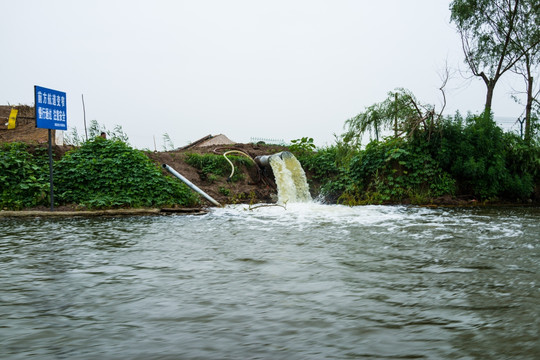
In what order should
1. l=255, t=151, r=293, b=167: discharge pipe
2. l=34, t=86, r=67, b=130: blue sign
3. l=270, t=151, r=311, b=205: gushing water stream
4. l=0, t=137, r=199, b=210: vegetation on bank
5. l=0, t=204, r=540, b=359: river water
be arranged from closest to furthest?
l=0, t=204, r=540, b=359: river water → l=34, t=86, r=67, b=130: blue sign → l=0, t=137, r=199, b=210: vegetation on bank → l=270, t=151, r=311, b=205: gushing water stream → l=255, t=151, r=293, b=167: discharge pipe

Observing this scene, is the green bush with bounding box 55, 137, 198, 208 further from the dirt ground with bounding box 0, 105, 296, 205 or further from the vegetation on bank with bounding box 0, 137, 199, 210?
the dirt ground with bounding box 0, 105, 296, 205

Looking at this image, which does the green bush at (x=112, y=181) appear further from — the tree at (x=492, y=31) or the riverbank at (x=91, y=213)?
the tree at (x=492, y=31)

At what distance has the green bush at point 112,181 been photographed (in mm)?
8891

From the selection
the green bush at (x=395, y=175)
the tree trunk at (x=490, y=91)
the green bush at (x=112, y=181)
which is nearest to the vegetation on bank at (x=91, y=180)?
the green bush at (x=112, y=181)

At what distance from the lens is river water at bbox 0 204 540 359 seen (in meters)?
2.27

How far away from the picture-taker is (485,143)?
10.8 meters

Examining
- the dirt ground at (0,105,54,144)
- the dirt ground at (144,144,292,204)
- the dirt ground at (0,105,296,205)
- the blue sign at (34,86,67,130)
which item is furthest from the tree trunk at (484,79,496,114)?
the dirt ground at (0,105,54,144)

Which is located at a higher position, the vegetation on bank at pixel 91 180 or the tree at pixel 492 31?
the tree at pixel 492 31

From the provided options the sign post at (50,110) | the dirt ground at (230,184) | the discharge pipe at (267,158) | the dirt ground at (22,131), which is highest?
the dirt ground at (22,131)

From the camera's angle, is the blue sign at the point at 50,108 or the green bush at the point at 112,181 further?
the green bush at the point at 112,181

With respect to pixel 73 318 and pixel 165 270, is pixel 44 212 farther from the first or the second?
pixel 73 318

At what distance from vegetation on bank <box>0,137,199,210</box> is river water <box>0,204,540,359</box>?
2853mm

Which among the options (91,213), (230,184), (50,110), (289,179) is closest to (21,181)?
(50,110)

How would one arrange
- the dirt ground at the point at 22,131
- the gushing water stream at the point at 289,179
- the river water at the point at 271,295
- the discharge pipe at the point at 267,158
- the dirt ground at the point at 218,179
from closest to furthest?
the river water at the point at 271,295
the dirt ground at the point at 218,179
the gushing water stream at the point at 289,179
the discharge pipe at the point at 267,158
the dirt ground at the point at 22,131
